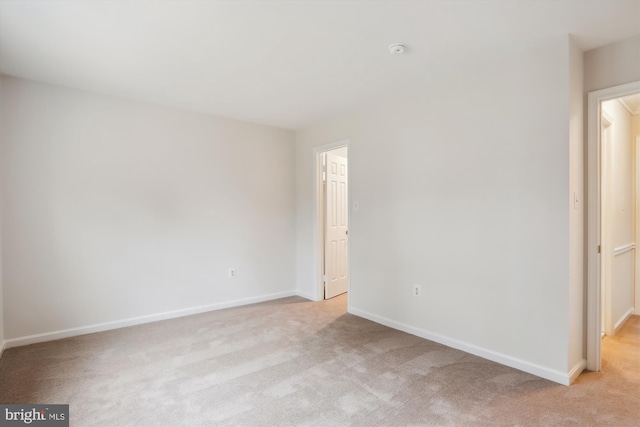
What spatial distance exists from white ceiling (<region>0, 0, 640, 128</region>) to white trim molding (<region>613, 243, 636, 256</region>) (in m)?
2.10

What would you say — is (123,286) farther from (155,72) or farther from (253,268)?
(155,72)

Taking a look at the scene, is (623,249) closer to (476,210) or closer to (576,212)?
(576,212)

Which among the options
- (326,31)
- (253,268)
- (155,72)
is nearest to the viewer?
(326,31)

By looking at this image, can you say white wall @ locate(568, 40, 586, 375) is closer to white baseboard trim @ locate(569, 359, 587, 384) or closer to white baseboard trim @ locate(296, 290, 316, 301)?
white baseboard trim @ locate(569, 359, 587, 384)

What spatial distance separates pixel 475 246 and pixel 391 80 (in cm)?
163

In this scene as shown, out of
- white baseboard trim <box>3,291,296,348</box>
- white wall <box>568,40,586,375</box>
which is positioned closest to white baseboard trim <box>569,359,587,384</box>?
white wall <box>568,40,586,375</box>

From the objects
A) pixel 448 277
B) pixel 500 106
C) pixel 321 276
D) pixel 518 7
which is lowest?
pixel 321 276

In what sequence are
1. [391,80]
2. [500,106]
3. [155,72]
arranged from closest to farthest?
[500,106] < [155,72] < [391,80]

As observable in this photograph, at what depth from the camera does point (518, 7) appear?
189cm

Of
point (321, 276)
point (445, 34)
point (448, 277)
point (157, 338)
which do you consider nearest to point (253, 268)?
point (321, 276)

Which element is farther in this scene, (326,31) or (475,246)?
(475,246)

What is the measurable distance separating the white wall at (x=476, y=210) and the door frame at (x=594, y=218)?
301 millimetres

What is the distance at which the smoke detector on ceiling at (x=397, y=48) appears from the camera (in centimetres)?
231

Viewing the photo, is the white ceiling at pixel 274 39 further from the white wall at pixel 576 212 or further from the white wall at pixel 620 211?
the white wall at pixel 620 211
